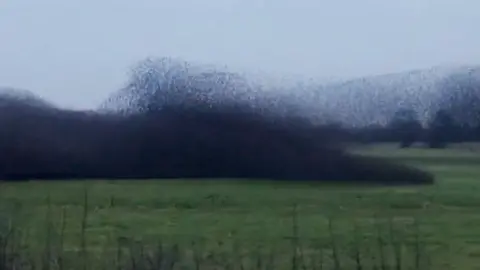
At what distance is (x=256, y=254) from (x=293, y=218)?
0.27m

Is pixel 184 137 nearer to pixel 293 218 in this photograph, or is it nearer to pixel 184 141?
pixel 184 141

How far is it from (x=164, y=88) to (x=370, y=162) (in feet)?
3.75

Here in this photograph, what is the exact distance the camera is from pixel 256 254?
213 inches

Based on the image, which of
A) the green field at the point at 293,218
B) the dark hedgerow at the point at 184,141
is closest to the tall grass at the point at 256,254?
the green field at the point at 293,218

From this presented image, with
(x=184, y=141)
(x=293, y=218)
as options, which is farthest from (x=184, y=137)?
(x=293, y=218)

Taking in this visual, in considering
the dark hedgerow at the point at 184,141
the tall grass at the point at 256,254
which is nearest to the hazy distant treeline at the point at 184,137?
the dark hedgerow at the point at 184,141

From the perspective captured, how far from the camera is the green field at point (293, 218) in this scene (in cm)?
535

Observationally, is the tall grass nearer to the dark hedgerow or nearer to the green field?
the green field

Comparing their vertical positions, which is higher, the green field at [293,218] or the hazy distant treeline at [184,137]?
the hazy distant treeline at [184,137]

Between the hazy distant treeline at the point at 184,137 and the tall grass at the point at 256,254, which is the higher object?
the hazy distant treeline at the point at 184,137

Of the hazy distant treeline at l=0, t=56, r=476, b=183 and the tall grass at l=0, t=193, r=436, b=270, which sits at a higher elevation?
the hazy distant treeline at l=0, t=56, r=476, b=183

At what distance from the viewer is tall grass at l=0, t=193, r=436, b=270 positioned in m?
5.39

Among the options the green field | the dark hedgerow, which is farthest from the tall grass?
the dark hedgerow

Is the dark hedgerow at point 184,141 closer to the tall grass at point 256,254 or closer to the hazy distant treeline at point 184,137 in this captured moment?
the hazy distant treeline at point 184,137
